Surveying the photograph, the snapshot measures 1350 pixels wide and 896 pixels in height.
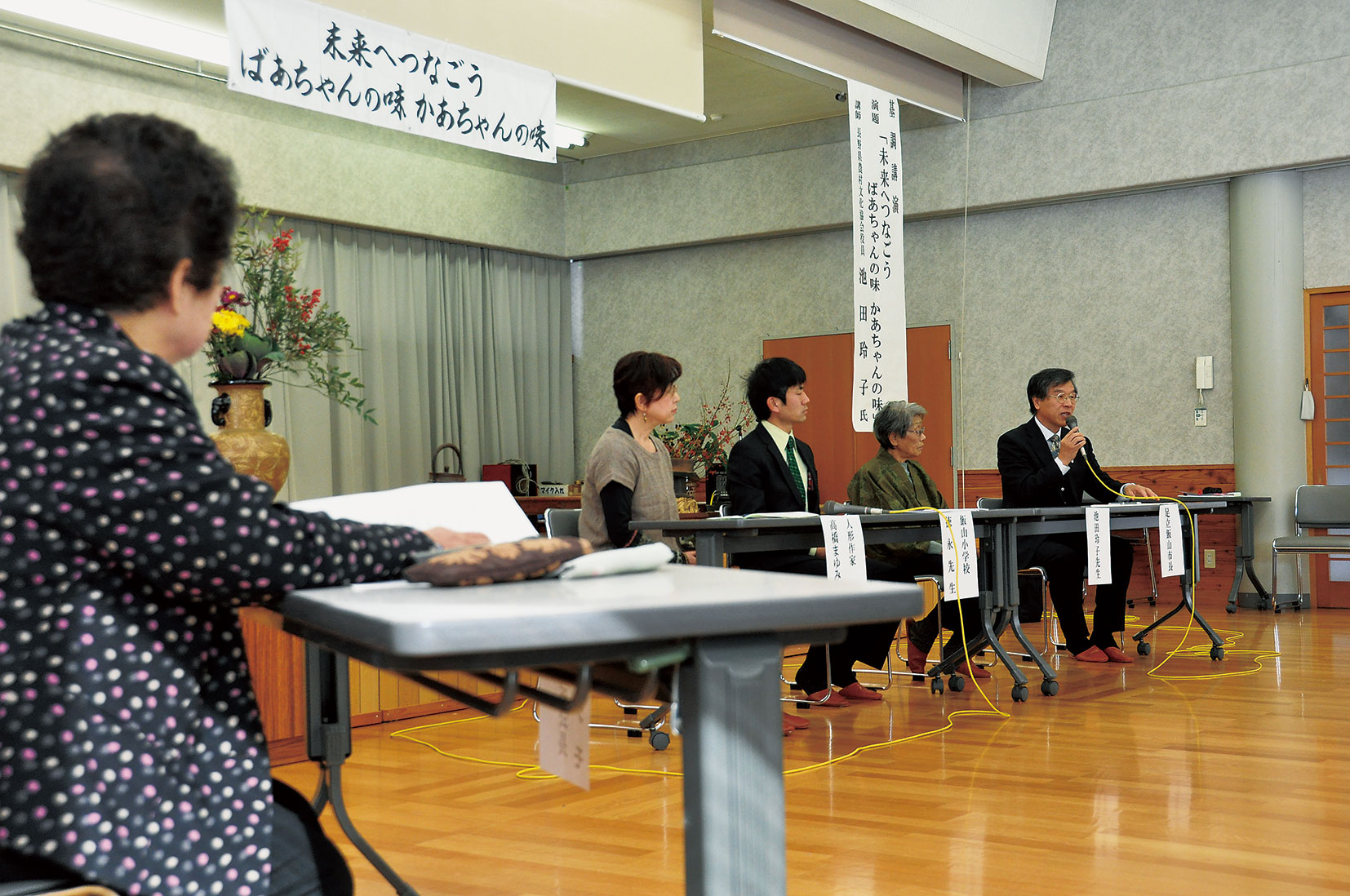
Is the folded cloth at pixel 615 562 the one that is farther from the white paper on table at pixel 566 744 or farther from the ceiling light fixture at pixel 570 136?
the ceiling light fixture at pixel 570 136

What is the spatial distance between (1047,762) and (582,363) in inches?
280

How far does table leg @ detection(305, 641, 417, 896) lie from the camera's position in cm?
195

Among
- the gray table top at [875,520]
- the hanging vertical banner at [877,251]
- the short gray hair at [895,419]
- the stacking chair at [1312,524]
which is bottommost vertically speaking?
the stacking chair at [1312,524]

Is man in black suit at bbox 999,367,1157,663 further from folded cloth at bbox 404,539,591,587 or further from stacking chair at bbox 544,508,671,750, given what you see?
folded cloth at bbox 404,539,591,587

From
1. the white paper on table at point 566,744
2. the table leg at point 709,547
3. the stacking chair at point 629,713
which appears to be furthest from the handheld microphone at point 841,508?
the white paper on table at point 566,744

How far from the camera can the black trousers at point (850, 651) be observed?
445 cm

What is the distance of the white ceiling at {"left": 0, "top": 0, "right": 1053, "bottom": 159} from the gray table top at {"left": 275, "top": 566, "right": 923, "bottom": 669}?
19.5 ft

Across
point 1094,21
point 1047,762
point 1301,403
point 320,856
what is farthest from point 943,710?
point 1094,21

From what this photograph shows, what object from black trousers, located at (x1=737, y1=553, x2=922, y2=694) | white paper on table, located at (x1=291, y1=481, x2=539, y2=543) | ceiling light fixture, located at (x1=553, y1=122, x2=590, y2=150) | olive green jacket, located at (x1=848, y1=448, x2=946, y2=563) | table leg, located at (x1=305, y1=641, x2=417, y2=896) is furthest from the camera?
ceiling light fixture, located at (x1=553, y1=122, x2=590, y2=150)

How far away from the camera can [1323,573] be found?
24.2 feet

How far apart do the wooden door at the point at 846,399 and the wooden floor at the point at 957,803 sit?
4178mm

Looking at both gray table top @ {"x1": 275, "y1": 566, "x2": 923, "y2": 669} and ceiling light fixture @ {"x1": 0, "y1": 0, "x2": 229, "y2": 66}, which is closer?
gray table top @ {"x1": 275, "y1": 566, "x2": 923, "y2": 669}

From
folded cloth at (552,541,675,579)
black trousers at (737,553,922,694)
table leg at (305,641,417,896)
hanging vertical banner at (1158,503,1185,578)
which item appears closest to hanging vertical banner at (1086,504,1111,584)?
hanging vertical banner at (1158,503,1185,578)

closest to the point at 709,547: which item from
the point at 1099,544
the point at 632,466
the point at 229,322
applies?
the point at 632,466
